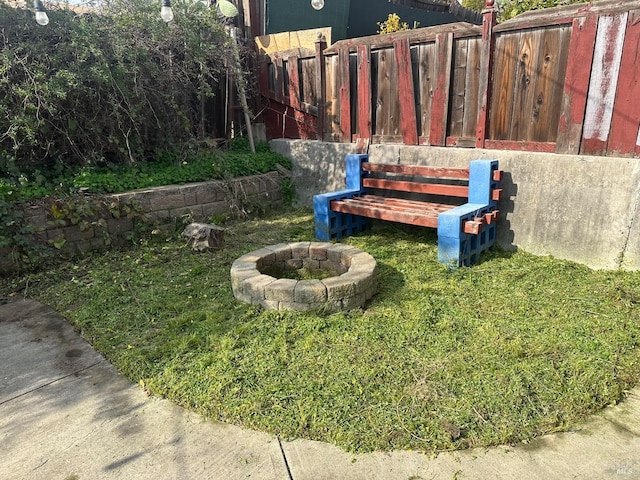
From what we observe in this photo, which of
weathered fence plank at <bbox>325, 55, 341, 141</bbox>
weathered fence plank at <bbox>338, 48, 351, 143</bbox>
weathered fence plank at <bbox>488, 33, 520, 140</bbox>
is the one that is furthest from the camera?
weathered fence plank at <bbox>325, 55, 341, 141</bbox>

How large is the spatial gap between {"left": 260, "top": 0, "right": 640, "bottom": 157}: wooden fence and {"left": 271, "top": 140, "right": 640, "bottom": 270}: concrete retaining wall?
19 centimetres

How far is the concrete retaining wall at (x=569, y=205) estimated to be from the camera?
4.04 metres

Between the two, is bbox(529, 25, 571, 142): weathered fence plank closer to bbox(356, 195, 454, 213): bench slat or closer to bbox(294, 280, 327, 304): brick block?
bbox(356, 195, 454, 213): bench slat

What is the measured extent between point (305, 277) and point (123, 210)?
2.71 m

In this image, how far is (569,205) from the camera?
173 inches

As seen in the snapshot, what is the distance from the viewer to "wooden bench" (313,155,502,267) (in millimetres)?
4383

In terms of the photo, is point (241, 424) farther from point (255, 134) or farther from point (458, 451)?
point (255, 134)

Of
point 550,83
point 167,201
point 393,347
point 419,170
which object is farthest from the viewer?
point 167,201

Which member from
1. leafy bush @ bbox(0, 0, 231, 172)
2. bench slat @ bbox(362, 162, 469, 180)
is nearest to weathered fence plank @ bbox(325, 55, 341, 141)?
bench slat @ bbox(362, 162, 469, 180)

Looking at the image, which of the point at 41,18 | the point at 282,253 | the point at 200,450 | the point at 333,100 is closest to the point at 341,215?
the point at 282,253

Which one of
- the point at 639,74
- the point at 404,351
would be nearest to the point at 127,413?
the point at 404,351

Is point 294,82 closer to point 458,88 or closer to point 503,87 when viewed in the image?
point 458,88

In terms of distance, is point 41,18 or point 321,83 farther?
point 321,83

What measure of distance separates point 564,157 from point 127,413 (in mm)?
4437
